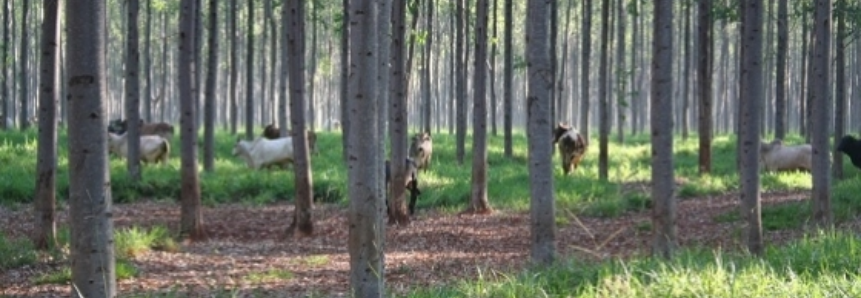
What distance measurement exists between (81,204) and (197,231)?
835 centimetres

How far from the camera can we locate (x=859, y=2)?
81.8 feet

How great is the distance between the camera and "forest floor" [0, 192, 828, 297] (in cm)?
1055

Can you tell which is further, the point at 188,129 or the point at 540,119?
the point at 188,129

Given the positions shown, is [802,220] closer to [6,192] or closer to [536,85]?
[536,85]

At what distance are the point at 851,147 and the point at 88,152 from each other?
1781cm

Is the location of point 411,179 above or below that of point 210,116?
below

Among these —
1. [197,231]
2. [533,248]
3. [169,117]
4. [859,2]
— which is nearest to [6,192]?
[197,231]

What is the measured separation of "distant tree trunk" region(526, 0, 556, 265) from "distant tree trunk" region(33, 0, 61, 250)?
542cm

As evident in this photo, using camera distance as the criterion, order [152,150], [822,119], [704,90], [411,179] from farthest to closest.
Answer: [152,150] < [704,90] < [411,179] < [822,119]

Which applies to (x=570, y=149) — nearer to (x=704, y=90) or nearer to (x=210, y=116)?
(x=704, y=90)

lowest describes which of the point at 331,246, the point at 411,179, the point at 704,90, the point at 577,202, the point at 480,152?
the point at 331,246

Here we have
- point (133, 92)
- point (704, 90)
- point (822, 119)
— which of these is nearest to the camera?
point (822, 119)

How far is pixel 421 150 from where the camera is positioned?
22.9 meters

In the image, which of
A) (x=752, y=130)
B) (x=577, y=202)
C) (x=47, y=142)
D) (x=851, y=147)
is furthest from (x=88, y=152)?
(x=851, y=147)
